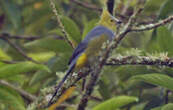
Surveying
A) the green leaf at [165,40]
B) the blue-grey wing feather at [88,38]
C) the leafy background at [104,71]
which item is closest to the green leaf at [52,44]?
the leafy background at [104,71]

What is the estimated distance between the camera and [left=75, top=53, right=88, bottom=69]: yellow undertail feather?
2.09 m

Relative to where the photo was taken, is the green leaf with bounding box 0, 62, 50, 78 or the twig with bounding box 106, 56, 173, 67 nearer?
the twig with bounding box 106, 56, 173, 67

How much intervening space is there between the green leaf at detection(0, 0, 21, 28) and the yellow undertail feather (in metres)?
1.41

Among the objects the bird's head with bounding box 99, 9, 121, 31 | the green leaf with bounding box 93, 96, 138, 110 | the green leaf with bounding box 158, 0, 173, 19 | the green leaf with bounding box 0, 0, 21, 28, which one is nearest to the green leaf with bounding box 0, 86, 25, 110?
the green leaf with bounding box 93, 96, 138, 110

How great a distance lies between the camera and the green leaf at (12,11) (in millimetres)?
3428

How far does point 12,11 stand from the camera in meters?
3.48

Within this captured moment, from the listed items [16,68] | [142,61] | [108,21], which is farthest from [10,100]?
[142,61]

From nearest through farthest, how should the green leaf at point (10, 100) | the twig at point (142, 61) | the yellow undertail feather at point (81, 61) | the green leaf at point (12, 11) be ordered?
1. the twig at point (142, 61)
2. the yellow undertail feather at point (81, 61)
3. the green leaf at point (10, 100)
4. the green leaf at point (12, 11)

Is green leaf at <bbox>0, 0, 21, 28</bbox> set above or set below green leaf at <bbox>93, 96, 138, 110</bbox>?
above

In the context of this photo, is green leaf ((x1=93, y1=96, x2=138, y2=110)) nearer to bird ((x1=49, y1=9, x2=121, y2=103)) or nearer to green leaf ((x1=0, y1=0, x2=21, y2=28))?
bird ((x1=49, y1=9, x2=121, y2=103))

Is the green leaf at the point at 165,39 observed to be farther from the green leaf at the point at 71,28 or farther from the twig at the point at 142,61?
the green leaf at the point at 71,28

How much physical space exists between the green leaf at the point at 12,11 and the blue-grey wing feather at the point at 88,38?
122cm

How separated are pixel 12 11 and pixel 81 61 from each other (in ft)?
5.21

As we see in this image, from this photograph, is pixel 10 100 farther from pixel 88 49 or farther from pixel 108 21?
pixel 108 21
